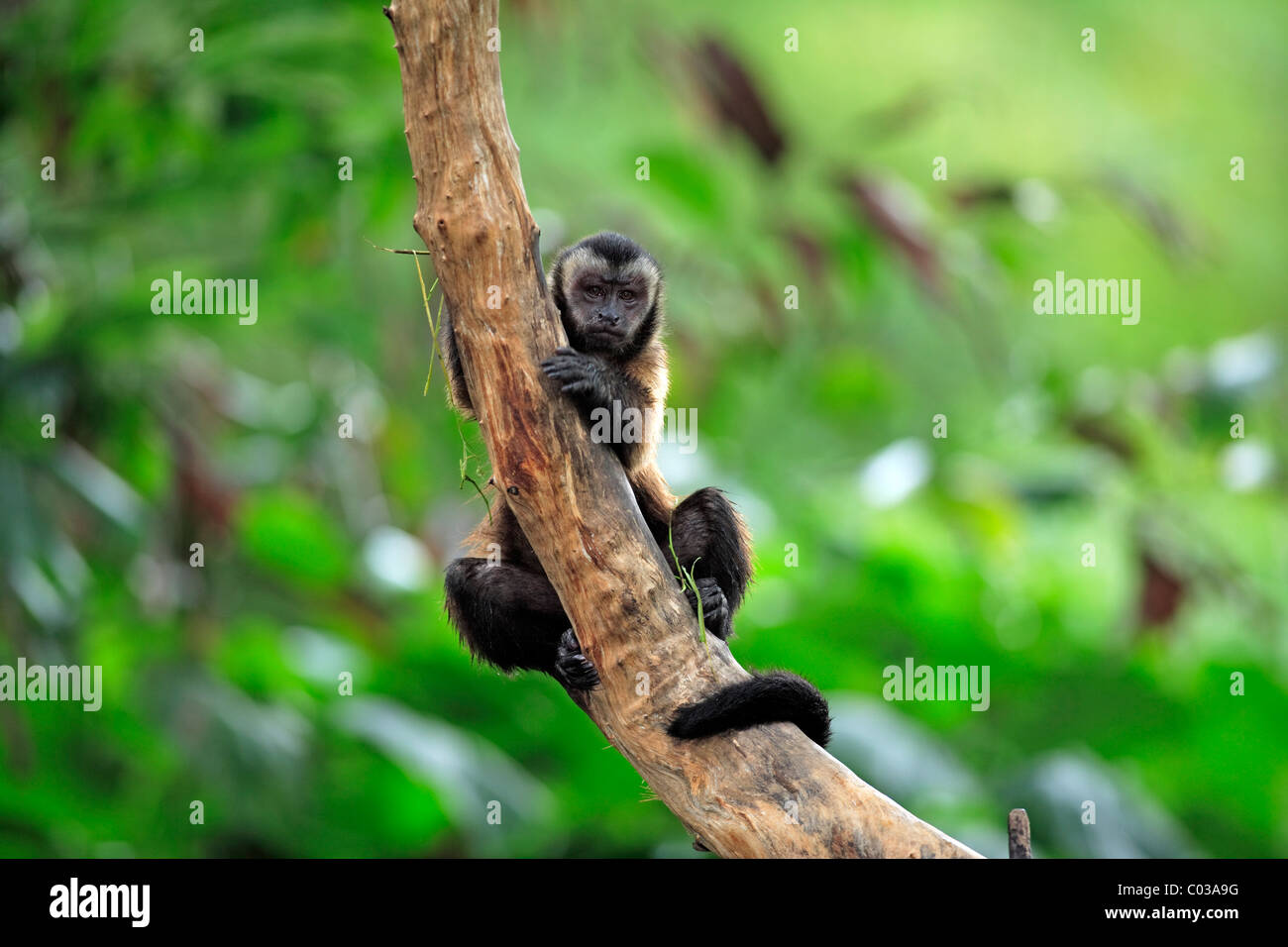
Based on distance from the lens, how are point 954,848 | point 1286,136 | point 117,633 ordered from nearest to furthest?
1. point 954,848
2. point 117,633
3. point 1286,136

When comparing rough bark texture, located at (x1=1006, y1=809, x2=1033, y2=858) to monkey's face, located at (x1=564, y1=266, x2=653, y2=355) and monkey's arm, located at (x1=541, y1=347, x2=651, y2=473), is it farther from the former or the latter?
monkey's face, located at (x1=564, y1=266, x2=653, y2=355)

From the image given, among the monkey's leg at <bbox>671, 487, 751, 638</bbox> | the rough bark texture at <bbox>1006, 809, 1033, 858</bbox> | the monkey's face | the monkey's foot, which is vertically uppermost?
the monkey's face

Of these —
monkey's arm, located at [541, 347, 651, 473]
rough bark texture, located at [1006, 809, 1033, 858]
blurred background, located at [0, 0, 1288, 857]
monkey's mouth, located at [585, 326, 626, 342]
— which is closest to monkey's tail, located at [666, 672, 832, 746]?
rough bark texture, located at [1006, 809, 1033, 858]

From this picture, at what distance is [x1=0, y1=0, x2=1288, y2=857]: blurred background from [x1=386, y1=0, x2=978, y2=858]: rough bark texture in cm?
289

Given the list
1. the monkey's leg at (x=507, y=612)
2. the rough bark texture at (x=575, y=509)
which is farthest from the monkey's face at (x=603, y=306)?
the rough bark texture at (x=575, y=509)

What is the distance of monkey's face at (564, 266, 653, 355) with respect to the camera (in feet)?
13.9

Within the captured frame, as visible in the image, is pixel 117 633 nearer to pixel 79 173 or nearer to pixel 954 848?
pixel 79 173

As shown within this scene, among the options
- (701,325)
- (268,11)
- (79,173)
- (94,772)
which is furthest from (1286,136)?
(94,772)

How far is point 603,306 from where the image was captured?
4242mm

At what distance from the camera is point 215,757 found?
636cm

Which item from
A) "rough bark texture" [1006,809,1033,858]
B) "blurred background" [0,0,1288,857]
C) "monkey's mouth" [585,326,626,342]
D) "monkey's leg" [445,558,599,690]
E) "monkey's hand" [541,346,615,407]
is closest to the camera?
"rough bark texture" [1006,809,1033,858]

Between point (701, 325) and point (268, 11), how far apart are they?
10.8 feet

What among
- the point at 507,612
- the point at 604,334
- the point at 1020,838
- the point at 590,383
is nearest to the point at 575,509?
the point at 590,383

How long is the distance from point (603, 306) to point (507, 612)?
1093 millimetres
